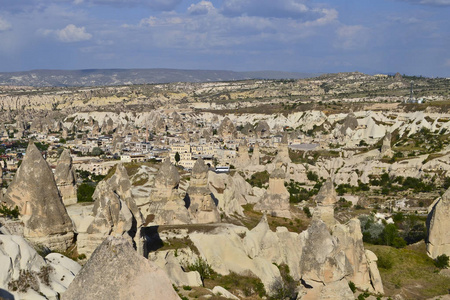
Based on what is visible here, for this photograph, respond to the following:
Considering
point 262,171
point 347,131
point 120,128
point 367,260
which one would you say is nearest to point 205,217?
point 367,260

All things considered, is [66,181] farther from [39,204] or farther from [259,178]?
[259,178]

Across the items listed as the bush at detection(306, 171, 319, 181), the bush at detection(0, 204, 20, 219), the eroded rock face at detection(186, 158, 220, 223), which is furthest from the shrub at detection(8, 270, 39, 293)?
the bush at detection(306, 171, 319, 181)

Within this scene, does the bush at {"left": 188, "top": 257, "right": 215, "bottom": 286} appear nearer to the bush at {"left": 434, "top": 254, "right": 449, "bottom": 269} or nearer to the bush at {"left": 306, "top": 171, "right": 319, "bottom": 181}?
the bush at {"left": 434, "top": 254, "right": 449, "bottom": 269}

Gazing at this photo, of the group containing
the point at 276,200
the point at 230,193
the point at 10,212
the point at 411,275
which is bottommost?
the point at 276,200

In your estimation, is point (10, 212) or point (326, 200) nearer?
point (10, 212)

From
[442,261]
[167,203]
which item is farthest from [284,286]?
[442,261]

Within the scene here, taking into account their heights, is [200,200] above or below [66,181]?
below

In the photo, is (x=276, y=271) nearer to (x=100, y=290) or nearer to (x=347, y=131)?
(x=100, y=290)
